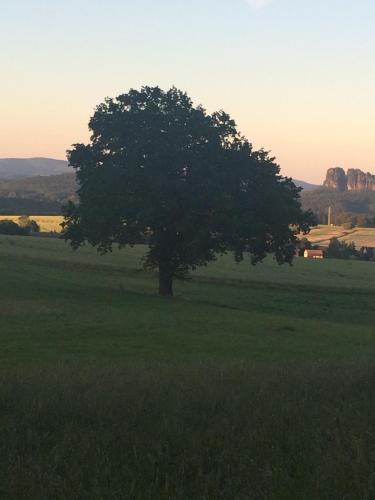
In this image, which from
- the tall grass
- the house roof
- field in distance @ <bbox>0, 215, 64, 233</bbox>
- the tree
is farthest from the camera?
field in distance @ <bbox>0, 215, 64, 233</bbox>

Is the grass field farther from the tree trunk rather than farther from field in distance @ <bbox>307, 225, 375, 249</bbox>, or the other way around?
field in distance @ <bbox>307, 225, 375, 249</bbox>

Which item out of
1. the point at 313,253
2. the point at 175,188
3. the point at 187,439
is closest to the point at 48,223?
the point at 313,253

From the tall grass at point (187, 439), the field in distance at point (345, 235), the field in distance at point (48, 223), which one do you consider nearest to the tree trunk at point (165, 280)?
Answer: the tall grass at point (187, 439)

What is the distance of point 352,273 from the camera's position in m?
70.0

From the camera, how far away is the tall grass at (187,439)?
535cm

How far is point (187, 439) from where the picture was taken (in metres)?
6.46

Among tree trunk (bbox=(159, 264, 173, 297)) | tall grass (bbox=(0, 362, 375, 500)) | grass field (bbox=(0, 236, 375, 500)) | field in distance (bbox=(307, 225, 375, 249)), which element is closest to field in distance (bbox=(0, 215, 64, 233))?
field in distance (bbox=(307, 225, 375, 249))

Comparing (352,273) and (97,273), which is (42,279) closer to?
(97,273)

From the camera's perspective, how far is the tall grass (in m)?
5.35

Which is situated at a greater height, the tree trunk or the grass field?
the grass field

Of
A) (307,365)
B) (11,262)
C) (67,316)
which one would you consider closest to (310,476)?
(307,365)

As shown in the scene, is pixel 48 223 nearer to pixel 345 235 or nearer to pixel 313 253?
pixel 313 253

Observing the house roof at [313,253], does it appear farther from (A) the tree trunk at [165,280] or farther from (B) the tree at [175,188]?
(A) the tree trunk at [165,280]

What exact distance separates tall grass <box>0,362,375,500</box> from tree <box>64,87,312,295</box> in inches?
1032
